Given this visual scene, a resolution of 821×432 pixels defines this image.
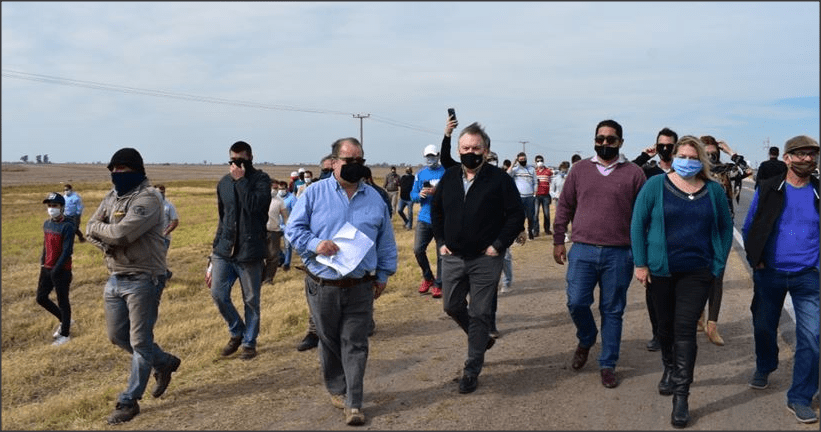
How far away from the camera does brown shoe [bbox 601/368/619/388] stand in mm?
4992

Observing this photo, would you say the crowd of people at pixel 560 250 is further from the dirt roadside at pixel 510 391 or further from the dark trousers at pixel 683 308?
the dirt roadside at pixel 510 391

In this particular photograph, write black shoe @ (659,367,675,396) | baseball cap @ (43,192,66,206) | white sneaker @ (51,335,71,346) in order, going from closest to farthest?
black shoe @ (659,367,675,396), baseball cap @ (43,192,66,206), white sneaker @ (51,335,71,346)

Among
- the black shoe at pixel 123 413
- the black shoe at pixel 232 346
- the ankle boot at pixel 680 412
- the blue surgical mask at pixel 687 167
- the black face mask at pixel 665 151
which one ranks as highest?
the black face mask at pixel 665 151

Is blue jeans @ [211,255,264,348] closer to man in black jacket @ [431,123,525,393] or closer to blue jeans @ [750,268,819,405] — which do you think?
man in black jacket @ [431,123,525,393]

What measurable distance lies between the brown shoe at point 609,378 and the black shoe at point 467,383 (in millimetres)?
1029

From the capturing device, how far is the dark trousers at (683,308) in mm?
4324

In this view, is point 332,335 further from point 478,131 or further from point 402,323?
point 402,323

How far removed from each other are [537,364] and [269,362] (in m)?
2.52

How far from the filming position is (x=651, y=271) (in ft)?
14.9

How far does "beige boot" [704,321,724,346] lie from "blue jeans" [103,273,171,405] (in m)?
5.09

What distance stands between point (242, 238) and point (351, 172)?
2.18 m

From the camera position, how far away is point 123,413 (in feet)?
15.2

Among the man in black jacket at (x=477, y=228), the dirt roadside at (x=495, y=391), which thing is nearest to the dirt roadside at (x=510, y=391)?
the dirt roadside at (x=495, y=391)

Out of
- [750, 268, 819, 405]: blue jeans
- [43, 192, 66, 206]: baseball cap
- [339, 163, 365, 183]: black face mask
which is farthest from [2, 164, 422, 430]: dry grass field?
[750, 268, 819, 405]: blue jeans
